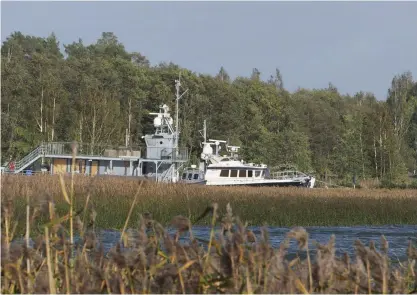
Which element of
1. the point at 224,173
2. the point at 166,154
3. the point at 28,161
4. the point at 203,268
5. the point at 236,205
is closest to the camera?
the point at 203,268

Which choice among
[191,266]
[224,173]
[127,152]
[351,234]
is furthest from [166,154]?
[191,266]

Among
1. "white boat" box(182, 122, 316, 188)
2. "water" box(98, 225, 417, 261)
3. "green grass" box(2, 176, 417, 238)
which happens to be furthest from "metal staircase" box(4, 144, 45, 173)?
"water" box(98, 225, 417, 261)

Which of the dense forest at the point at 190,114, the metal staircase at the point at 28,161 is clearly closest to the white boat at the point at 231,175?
the metal staircase at the point at 28,161

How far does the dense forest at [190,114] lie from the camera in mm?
58688

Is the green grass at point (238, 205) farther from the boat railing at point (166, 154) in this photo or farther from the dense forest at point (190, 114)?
the dense forest at point (190, 114)

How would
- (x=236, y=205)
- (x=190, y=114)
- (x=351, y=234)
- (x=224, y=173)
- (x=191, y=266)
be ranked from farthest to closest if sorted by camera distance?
(x=190, y=114)
(x=224, y=173)
(x=236, y=205)
(x=351, y=234)
(x=191, y=266)

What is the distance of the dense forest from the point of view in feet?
193

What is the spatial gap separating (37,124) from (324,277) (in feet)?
186

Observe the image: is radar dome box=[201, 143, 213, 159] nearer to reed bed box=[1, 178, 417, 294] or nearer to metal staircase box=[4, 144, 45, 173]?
metal staircase box=[4, 144, 45, 173]

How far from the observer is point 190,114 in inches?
2709

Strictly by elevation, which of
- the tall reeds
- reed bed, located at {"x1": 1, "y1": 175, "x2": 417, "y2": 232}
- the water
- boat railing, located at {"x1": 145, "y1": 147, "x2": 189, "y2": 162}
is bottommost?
the water

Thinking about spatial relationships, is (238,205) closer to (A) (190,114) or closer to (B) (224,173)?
(B) (224,173)

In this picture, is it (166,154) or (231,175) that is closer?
(166,154)

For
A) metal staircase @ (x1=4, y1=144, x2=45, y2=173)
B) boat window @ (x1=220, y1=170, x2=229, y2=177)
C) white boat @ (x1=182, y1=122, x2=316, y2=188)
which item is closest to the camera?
metal staircase @ (x1=4, y1=144, x2=45, y2=173)
